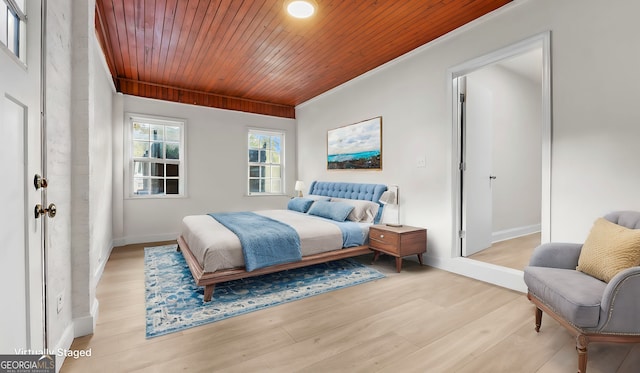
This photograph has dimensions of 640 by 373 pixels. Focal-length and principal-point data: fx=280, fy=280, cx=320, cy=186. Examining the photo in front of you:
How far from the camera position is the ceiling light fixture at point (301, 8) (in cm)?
256

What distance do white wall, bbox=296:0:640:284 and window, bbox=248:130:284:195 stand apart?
3111 millimetres

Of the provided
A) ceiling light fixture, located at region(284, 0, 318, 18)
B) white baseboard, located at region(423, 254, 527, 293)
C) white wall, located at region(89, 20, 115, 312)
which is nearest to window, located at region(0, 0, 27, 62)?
white wall, located at region(89, 20, 115, 312)

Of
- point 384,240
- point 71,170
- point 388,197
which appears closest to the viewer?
point 71,170

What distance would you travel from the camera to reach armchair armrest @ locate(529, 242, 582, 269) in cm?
204

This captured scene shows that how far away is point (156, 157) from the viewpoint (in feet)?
17.0

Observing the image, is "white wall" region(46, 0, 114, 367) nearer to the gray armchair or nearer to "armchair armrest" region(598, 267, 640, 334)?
the gray armchair

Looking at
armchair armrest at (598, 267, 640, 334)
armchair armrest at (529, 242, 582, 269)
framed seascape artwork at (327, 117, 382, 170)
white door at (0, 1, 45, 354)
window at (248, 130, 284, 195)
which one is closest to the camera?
white door at (0, 1, 45, 354)

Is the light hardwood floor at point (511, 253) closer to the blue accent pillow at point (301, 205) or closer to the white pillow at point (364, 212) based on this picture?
the white pillow at point (364, 212)

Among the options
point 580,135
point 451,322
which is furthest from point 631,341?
point 580,135

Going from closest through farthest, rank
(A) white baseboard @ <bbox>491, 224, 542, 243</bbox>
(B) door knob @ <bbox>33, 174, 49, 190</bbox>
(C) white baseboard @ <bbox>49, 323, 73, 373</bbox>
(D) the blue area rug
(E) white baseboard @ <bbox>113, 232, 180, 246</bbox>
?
(B) door knob @ <bbox>33, 174, 49, 190</bbox>, (C) white baseboard @ <bbox>49, 323, 73, 373</bbox>, (D) the blue area rug, (A) white baseboard @ <bbox>491, 224, 542, 243</bbox>, (E) white baseboard @ <bbox>113, 232, 180, 246</bbox>

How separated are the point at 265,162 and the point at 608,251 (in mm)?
5560

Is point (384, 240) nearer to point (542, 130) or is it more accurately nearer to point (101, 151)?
point (542, 130)

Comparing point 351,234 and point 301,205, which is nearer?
point 351,234

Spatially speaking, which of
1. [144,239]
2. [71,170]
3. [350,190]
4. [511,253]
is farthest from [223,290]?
[511,253]
